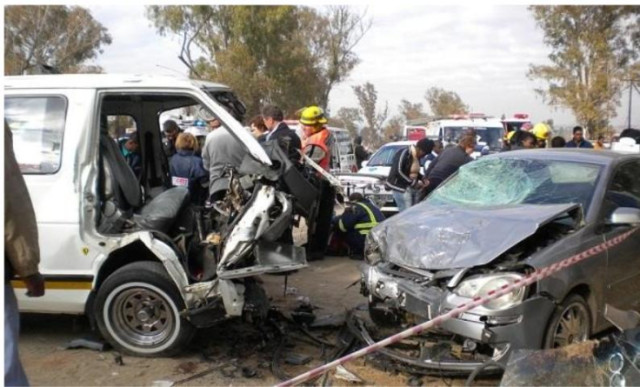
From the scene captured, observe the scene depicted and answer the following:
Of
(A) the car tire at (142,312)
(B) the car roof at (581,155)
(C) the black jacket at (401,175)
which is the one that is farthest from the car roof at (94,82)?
(C) the black jacket at (401,175)

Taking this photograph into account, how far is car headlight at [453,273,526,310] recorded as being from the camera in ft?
13.4

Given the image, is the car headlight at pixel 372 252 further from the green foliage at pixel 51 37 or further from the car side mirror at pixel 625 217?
the green foliage at pixel 51 37

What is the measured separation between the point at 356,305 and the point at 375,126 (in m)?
42.2

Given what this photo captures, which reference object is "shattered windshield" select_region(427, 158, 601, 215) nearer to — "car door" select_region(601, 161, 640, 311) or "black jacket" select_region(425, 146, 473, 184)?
"car door" select_region(601, 161, 640, 311)

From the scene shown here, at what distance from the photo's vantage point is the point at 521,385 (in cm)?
325

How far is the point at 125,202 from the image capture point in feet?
17.3

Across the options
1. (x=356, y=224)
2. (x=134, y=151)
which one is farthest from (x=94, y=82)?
(x=356, y=224)

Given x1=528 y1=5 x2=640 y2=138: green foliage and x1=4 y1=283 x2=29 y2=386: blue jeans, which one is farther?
x1=528 y1=5 x2=640 y2=138: green foliage

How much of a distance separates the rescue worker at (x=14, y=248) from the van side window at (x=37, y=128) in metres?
1.92

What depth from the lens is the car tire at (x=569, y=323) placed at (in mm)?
4199

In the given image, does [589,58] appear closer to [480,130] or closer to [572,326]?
[480,130]

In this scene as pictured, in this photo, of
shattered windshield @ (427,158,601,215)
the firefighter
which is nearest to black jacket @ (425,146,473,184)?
the firefighter

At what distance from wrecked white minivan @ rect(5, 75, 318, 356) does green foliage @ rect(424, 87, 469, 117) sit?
55014mm

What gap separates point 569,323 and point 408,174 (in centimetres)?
520
